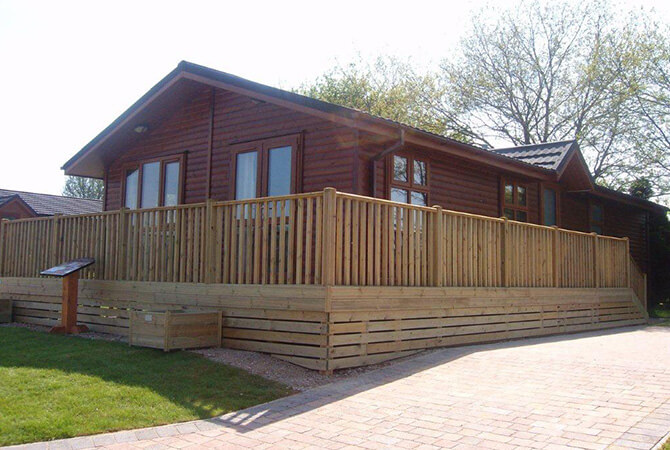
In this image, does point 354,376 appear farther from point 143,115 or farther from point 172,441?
point 143,115

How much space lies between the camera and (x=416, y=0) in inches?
719

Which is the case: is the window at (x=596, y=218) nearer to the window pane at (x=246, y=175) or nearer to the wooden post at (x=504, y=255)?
the wooden post at (x=504, y=255)

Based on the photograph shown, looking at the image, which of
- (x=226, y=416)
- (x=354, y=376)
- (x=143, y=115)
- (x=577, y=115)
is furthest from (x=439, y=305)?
(x=577, y=115)

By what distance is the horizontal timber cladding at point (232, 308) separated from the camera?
25.8ft

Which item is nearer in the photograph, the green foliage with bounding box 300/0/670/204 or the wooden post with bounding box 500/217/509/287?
the wooden post with bounding box 500/217/509/287

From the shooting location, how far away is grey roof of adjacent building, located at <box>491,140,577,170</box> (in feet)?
52.9

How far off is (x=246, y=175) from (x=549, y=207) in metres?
9.25

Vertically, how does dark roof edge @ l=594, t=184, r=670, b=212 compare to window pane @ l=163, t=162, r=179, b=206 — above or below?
above

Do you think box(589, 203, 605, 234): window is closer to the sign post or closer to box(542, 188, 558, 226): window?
box(542, 188, 558, 226): window

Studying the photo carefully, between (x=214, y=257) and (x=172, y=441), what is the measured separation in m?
4.31

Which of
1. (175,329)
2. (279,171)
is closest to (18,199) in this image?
(279,171)

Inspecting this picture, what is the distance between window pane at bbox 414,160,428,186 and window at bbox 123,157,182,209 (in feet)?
A: 17.2

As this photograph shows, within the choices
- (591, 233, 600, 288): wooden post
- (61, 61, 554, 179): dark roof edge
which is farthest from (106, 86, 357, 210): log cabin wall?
(591, 233, 600, 288): wooden post

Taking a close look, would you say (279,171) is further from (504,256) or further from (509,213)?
(509,213)
